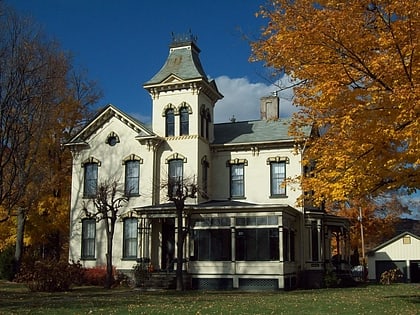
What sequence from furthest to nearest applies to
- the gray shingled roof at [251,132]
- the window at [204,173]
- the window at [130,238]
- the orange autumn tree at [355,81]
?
the gray shingled roof at [251,132]
the window at [204,173]
the window at [130,238]
the orange autumn tree at [355,81]

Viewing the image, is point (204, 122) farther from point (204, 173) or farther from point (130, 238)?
point (130, 238)

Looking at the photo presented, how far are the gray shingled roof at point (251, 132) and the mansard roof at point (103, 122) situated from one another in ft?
15.4

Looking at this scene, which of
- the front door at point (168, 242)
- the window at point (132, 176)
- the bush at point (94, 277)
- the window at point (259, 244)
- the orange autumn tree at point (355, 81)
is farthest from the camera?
the window at point (132, 176)

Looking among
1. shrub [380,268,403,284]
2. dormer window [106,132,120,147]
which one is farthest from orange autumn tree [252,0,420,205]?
shrub [380,268,403,284]

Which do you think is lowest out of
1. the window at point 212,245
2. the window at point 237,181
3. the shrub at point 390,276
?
the shrub at point 390,276

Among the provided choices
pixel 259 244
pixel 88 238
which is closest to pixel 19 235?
pixel 88 238

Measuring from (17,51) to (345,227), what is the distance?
23.3 metres

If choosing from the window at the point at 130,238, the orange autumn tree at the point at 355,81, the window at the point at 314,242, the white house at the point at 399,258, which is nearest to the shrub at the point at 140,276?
the window at the point at 130,238

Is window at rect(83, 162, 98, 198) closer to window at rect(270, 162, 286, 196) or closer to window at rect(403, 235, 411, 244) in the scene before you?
window at rect(270, 162, 286, 196)

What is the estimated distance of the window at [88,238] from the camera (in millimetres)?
32812

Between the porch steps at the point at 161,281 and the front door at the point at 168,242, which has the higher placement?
the front door at the point at 168,242

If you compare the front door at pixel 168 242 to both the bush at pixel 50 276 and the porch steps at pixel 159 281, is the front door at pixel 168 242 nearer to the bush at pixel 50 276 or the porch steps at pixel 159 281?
the porch steps at pixel 159 281

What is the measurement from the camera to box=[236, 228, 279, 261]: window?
28562mm

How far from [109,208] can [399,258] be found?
25.8 meters
